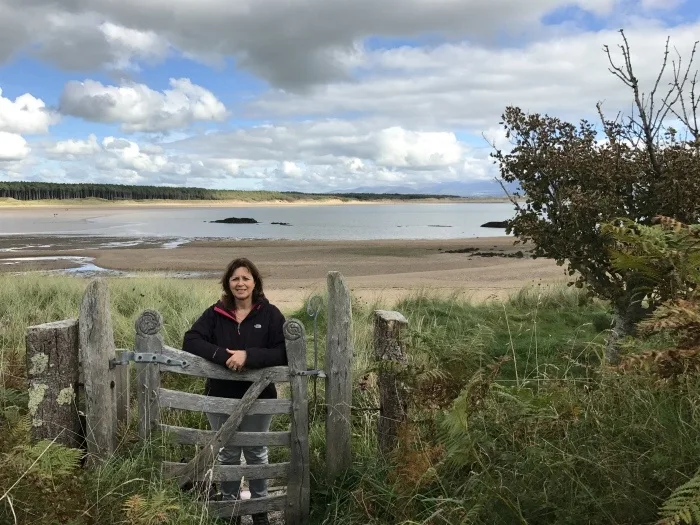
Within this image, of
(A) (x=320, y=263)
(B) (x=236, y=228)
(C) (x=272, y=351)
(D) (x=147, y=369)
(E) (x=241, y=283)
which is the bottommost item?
(A) (x=320, y=263)

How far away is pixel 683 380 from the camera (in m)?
3.19

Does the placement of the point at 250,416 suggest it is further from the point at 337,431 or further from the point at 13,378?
the point at 13,378

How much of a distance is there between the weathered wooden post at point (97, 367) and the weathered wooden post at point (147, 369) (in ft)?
0.68

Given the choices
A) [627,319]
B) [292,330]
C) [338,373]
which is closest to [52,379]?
[292,330]

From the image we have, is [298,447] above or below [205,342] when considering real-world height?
below

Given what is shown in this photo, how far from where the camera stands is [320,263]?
29.5 m

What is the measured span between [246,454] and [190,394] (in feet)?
2.51

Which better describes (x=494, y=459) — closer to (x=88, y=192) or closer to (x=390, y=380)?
(x=390, y=380)

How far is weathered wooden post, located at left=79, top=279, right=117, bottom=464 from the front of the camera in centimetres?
415

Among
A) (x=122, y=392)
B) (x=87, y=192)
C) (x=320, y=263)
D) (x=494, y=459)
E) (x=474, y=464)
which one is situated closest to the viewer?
(x=494, y=459)

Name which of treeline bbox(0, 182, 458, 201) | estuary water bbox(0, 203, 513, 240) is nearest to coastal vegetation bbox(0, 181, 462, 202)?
treeline bbox(0, 182, 458, 201)

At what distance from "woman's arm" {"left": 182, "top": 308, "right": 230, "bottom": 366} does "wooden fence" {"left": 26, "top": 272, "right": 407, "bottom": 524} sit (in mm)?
75

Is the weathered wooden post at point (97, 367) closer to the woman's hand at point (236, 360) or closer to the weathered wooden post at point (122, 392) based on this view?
the weathered wooden post at point (122, 392)

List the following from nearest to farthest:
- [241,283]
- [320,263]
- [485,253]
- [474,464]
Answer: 1. [474,464]
2. [241,283]
3. [320,263]
4. [485,253]
